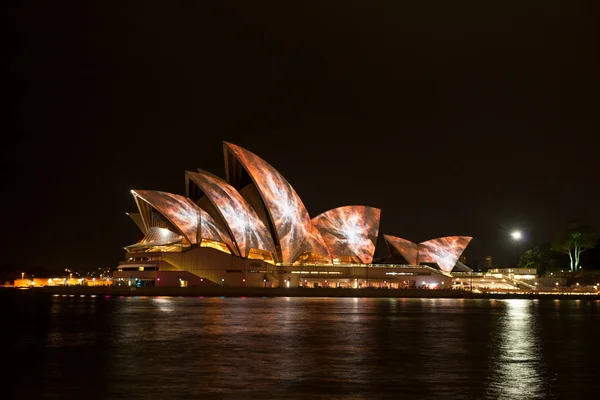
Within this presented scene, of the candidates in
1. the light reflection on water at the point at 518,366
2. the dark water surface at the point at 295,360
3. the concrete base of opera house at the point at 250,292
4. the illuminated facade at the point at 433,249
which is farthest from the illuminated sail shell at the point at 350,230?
the light reflection on water at the point at 518,366

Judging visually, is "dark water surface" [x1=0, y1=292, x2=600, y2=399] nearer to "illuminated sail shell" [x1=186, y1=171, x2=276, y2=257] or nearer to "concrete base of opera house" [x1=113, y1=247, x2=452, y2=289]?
"illuminated sail shell" [x1=186, y1=171, x2=276, y2=257]

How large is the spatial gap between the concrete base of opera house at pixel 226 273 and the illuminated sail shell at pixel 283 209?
7.48ft

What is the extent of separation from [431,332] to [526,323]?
9.59 m

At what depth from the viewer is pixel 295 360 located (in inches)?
922

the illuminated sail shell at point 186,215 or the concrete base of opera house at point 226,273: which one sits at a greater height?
the illuminated sail shell at point 186,215

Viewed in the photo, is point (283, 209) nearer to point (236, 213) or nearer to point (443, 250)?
point (236, 213)

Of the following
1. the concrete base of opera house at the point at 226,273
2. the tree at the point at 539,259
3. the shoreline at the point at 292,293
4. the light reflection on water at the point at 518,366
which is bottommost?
the light reflection on water at the point at 518,366

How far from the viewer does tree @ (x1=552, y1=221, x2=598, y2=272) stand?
11106 cm

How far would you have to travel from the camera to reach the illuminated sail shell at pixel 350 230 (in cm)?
8906

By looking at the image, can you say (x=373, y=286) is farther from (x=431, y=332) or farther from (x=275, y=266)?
(x=431, y=332)

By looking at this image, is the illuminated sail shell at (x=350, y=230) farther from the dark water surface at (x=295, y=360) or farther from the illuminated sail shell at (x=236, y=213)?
the dark water surface at (x=295, y=360)

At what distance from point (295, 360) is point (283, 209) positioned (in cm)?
5680

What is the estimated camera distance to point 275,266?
83.9 meters

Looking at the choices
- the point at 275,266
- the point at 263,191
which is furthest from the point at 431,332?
the point at 275,266
